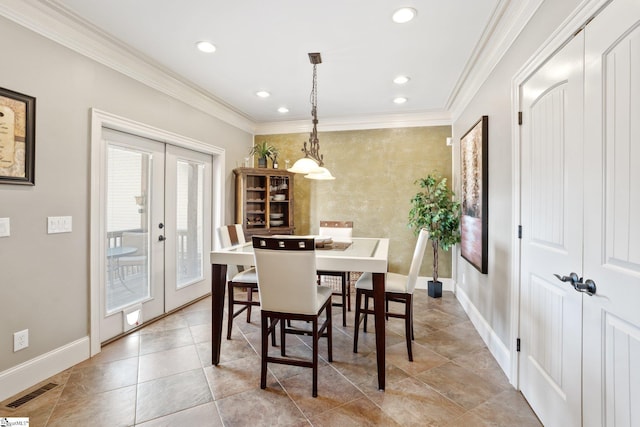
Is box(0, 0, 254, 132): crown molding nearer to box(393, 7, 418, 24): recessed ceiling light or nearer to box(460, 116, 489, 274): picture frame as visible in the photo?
box(393, 7, 418, 24): recessed ceiling light

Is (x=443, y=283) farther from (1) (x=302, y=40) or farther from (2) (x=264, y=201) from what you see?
(1) (x=302, y=40)

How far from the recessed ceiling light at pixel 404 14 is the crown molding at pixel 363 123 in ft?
7.72

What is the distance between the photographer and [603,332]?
4.01 feet

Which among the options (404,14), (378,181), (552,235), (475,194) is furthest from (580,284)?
(378,181)

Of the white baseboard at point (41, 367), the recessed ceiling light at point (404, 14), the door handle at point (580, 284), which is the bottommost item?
the white baseboard at point (41, 367)

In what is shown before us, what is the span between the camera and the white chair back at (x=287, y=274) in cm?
191

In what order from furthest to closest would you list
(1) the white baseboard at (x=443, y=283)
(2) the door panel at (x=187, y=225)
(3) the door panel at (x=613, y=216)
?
(1) the white baseboard at (x=443, y=283)
(2) the door panel at (x=187, y=225)
(3) the door panel at (x=613, y=216)

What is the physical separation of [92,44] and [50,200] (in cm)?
130

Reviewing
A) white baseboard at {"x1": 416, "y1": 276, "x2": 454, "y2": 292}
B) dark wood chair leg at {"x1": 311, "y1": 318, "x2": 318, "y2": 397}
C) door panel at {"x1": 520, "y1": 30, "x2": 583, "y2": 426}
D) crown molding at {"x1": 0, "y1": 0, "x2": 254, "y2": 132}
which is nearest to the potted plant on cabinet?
crown molding at {"x1": 0, "y1": 0, "x2": 254, "y2": 132}

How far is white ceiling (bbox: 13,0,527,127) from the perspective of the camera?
2.10m

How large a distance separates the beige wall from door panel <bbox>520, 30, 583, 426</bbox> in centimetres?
325

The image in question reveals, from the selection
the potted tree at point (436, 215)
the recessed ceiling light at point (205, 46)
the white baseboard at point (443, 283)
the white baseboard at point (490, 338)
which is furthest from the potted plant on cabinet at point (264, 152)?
the white baseboard at point (490, 338)

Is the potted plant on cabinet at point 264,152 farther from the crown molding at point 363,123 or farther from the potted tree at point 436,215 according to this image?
the potted tree at point 436,215

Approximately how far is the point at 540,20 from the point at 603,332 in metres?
1.72
